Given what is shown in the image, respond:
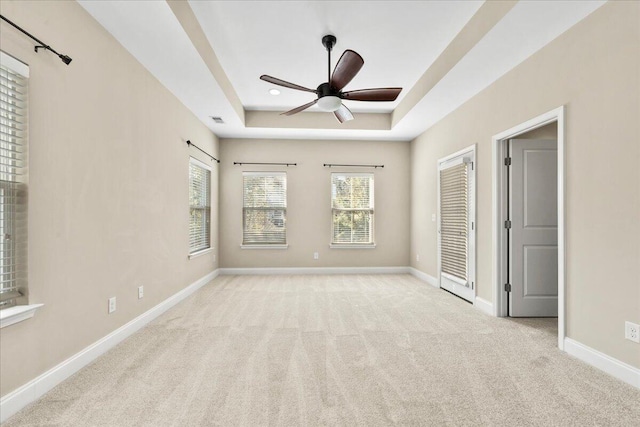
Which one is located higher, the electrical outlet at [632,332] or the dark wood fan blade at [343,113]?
the dark wood fan blade at [343,113]

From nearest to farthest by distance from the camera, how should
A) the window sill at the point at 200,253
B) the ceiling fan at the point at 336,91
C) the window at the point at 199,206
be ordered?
the ceiling fan at the point at 336,91
the window sill at the point at 200,253
the window at the point at 199,206

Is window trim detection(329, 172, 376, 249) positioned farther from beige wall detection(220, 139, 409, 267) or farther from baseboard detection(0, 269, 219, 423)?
baseboard detection(0, 269, 219, 423)

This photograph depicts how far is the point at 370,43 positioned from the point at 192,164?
10.1 ft

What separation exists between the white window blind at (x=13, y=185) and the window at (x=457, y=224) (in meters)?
4.32

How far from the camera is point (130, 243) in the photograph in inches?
120

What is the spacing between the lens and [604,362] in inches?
91.5

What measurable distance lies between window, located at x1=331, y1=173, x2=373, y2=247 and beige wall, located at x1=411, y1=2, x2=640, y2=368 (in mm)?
3457

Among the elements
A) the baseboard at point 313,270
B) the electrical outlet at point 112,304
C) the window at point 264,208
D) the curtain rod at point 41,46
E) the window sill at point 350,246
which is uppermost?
the curtain rod at point 41,46

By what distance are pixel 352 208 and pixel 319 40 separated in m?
3.54

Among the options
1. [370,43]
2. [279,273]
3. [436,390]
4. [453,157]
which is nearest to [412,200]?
[453,157]

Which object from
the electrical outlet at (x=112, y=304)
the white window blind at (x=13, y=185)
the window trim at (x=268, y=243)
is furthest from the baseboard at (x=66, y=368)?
the window trim at (x=268, y=243)

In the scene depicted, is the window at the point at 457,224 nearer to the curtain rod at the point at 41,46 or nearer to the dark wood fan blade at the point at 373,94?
the dark wood fan blade at the point at 373,94

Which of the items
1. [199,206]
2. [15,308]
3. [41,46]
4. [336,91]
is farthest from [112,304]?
[336,91]

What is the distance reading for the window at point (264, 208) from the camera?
248 inches
